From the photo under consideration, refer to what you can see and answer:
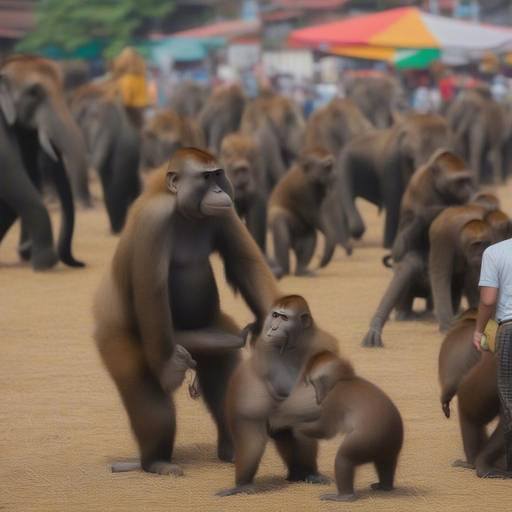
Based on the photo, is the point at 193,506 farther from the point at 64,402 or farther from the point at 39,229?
the point at 39,229

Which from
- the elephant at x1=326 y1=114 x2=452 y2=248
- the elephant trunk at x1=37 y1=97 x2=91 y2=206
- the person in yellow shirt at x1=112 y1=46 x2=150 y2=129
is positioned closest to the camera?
the elephant trunk at x1=37 y1=97 x2=91 y2=206

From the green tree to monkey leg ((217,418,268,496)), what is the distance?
1601 inches

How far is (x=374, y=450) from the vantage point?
5879 mm

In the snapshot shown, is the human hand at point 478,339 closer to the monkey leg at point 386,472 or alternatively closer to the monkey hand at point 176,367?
the monkey leg at point 386,472

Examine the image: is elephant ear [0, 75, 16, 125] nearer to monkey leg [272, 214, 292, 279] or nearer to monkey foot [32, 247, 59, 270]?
monkey foot [32, 247, 59, 270]

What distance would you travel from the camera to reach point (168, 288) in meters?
6.44

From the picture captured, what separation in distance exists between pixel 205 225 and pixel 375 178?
30.4 feet

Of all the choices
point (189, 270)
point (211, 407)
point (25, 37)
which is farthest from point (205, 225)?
point (25, 37)

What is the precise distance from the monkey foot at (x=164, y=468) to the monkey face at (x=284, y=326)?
28.9 inches

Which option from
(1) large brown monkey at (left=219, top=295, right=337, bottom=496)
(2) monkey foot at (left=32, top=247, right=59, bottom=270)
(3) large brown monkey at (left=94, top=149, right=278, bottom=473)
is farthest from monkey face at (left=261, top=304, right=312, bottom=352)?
(2) monkey foot at (left=32, top=247, right=59, bottom=270)

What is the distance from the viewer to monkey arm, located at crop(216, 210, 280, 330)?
647 centimetres

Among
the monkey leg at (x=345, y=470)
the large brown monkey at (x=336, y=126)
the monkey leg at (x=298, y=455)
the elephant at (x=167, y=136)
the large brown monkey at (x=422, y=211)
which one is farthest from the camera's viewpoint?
the large brown monkey at (x=336, y=126)

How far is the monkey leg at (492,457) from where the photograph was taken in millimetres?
6371

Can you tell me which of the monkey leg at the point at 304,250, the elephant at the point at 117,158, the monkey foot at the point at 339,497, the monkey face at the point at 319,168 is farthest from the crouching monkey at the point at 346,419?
the elephant at the point at 117,158
